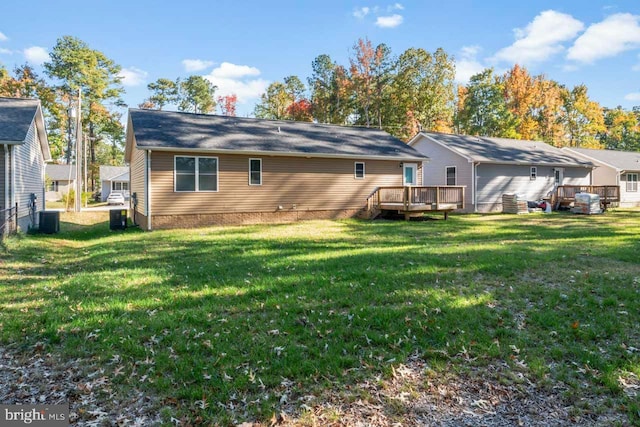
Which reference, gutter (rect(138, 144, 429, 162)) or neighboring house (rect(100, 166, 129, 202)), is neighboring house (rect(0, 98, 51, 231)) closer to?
gutter (rect(138, 144, 429, 162))

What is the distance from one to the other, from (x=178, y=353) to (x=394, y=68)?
36.7 metres

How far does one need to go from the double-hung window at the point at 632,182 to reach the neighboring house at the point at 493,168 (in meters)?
4.34

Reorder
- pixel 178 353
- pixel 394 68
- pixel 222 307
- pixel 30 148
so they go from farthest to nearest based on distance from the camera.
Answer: pixel 394 68 → pixel 30 148 → pixel 222 307 → pixel 178 353

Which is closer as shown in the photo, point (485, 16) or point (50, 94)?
point (485, 16)

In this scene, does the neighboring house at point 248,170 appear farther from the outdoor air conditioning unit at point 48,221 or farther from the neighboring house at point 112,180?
the neighboring house at point 112,180

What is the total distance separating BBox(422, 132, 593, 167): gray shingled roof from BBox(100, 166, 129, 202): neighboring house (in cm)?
3410

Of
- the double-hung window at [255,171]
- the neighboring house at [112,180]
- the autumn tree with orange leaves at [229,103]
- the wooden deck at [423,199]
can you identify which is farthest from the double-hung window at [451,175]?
the neighboring house at [112,180]

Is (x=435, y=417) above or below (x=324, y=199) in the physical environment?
below

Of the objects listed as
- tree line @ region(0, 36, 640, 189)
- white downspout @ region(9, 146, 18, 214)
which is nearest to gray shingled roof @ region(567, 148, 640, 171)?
tree line @ region(0, 36, 640, 189)

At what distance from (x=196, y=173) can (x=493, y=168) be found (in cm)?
1564

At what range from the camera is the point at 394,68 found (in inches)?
1428

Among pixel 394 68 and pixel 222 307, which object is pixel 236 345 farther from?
pixel 394 68

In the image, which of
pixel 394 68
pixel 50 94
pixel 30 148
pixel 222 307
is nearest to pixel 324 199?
pixel 30 148

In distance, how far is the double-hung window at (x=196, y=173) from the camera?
14.3 m
